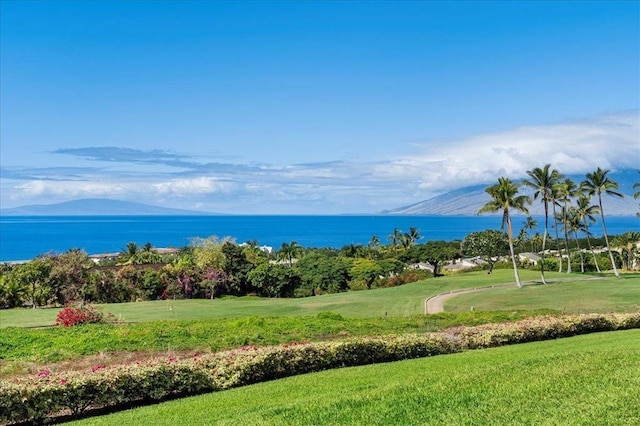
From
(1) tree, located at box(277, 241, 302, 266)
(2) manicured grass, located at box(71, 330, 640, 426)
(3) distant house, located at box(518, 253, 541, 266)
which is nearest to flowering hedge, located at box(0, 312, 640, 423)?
(2) manicured grass, located at box(71, 330, 640, 426)

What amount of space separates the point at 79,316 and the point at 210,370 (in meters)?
18.0

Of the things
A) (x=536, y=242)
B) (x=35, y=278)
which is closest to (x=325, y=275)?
(x=35, y=278)

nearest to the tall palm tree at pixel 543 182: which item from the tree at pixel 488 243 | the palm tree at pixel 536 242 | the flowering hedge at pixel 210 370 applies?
the tree at pixel 488 243

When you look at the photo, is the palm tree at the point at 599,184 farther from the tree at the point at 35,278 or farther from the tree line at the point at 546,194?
the tree at the point at 35,278

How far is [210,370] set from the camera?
14547mm

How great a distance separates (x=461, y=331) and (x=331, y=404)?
38.5ft

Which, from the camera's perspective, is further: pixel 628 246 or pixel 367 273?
pixel 628 246

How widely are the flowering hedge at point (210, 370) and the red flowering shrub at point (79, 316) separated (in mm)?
15858

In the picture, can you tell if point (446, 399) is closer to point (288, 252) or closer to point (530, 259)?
point (288, 252)

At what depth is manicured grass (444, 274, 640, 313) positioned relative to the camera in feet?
114

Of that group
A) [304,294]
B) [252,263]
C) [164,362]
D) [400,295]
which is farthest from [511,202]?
[164,362]

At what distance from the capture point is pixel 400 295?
48406 millimetres

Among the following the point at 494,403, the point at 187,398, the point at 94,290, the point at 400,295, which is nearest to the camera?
A: the point at 494,403

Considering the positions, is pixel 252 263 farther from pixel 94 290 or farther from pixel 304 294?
pixel 94 290
